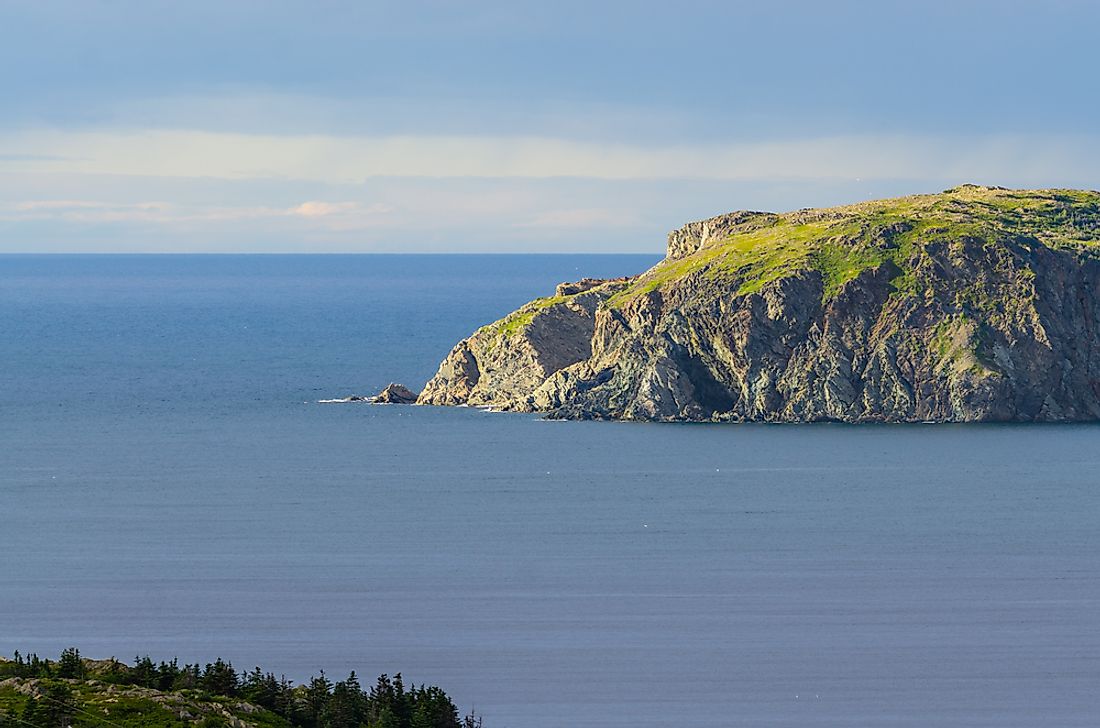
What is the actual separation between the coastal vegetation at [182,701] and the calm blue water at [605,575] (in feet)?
43.8

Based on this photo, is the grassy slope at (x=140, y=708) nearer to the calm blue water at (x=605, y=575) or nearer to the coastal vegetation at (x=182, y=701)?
the coastal vegetation at (x=182, y=701)

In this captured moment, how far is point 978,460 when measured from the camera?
7598 inches

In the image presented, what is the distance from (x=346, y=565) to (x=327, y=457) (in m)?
57.6

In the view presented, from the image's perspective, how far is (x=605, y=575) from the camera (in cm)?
13512

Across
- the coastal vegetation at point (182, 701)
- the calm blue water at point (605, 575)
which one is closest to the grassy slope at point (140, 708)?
the coastal vegetation at point (182, 701)

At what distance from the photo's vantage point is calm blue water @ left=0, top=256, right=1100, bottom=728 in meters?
105

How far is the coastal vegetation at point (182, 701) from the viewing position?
78125 mm

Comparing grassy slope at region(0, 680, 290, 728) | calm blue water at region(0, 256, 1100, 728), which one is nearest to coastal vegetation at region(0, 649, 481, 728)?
grassy slope at region(0, 680, 290, 728)

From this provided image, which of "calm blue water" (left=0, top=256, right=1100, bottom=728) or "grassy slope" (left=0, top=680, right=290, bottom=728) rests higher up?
"grassy slope" (left=0, top=680, right=290, bottom=728)

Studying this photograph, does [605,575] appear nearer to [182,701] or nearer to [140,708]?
[182,701]

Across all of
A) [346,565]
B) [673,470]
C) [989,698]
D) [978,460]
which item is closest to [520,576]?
[346,565]

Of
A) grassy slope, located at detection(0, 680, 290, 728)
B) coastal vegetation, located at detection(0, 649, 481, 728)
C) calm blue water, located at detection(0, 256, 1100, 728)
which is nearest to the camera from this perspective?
grassy slope, located at detection(0, 680, 290, 728)

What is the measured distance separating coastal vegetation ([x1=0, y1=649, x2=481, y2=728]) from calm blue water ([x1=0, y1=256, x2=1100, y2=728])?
13352mm

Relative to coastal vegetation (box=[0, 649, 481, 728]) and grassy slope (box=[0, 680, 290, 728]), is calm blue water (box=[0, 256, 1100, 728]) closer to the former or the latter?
coastal vegetation (box=[0, 649, 481, 728])
